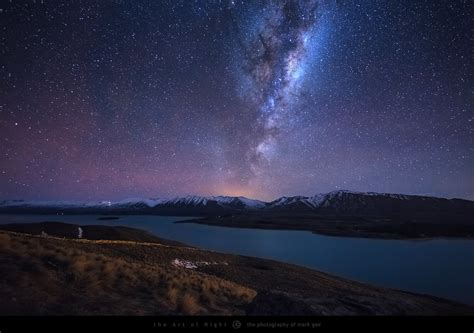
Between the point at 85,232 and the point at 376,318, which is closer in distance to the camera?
the point at 376,318

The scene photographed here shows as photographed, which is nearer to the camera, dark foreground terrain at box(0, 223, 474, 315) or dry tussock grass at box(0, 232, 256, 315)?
dark foreground terrain at box(0, 223, 474, 315)

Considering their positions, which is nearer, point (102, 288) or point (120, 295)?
point (120, 295)

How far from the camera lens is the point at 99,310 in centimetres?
668

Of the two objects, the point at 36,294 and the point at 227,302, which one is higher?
the point at 36,294

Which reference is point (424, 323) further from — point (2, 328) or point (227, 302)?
point (227, 302)

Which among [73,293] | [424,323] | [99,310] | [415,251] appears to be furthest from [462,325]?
[415,251]

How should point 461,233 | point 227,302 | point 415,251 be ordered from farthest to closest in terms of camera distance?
point 461,233 → point 415,251 → point 227,302

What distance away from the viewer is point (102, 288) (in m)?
8.38

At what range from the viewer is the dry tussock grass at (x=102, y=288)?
6.96m

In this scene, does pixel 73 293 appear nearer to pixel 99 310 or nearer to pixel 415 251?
pixel 99 310

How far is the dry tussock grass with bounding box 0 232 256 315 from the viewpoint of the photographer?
22.9ft

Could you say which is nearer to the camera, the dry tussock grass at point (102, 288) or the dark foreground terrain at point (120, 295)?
the dark foreground terrain at point (120, 295)

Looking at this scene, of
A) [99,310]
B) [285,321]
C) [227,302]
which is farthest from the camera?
[227,302]

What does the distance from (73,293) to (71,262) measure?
2972 millimetres
